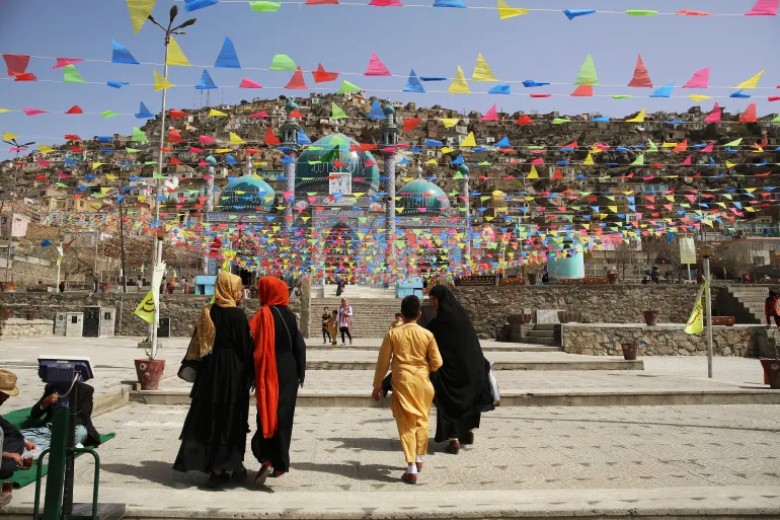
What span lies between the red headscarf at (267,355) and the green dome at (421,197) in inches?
1366

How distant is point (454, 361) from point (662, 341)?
13683 mm

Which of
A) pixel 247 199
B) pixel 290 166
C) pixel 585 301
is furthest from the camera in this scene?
pixel 247 199

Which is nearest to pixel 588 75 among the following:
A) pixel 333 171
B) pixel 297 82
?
pixel 297 82

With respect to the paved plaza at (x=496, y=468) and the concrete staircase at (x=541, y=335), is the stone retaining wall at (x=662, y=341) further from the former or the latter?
the paved plaza at (x=496, y=468)

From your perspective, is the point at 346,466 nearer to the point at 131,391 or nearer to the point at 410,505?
the point at 410,505

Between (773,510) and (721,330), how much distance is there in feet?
49.1

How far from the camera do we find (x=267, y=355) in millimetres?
4105

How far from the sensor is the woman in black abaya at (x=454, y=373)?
5.00 m

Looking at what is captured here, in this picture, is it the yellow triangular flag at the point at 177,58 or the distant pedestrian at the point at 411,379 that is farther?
the yellow triangular flag at the point at 177,58

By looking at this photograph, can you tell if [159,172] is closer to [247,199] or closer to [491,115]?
[491,115]

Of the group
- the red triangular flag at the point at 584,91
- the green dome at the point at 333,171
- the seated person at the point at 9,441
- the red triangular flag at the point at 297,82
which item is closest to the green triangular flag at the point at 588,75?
the red triangular flag at the point at 584,91

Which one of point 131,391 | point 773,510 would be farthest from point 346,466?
point 131,391

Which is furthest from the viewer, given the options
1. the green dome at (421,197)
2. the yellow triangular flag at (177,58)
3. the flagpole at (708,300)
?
the green dome at (421,197)

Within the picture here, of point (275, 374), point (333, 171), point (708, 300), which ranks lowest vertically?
point (275, 374)
